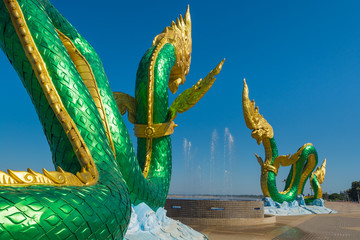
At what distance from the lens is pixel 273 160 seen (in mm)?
10273

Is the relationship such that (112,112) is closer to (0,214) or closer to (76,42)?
(76,42)

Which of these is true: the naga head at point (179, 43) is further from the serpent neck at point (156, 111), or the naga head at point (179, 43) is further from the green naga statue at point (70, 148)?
the green naga statue at point (70, 148)

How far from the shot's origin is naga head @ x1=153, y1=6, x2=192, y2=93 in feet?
13.7

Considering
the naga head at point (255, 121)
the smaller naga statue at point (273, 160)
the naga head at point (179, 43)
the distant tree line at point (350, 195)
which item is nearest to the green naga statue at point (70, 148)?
the naga head at point (179, 43)

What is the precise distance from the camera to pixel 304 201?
12.4 metres

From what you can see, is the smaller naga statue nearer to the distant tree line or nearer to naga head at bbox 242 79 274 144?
naga head at bbox 242 79 274 144

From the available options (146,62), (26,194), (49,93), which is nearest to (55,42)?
(49,93)

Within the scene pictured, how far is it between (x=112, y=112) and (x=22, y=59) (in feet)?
2.58

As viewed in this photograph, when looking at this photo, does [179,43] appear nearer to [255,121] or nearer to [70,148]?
[70,148]

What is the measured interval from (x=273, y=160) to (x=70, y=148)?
371 inches

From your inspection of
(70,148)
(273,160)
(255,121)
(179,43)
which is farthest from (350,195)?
(70,148)

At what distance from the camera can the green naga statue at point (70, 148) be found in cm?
104

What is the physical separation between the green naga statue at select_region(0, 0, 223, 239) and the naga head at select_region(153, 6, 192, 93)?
0.84m

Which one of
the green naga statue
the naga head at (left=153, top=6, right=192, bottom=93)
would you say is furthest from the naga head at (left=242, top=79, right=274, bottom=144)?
the green naga statue
